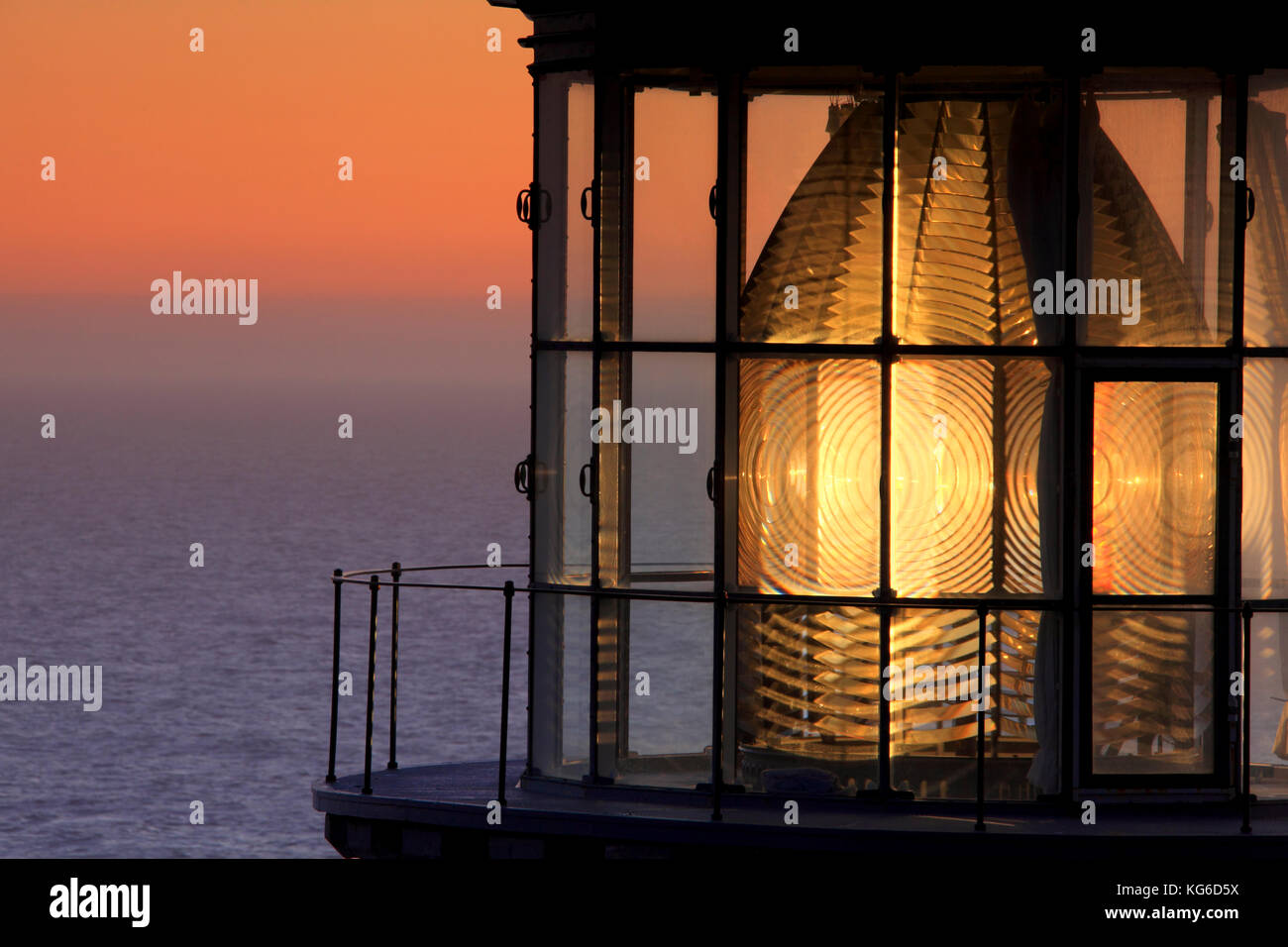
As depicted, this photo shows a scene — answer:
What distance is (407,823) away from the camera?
10.7 metres

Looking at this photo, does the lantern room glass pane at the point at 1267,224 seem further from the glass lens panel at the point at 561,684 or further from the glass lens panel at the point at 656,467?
the glass lens panel at the point at 561,684

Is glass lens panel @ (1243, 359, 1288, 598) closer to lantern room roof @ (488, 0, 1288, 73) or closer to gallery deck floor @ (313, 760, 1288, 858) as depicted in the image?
gallery deck floor @ (313, 760, 1288, 858)

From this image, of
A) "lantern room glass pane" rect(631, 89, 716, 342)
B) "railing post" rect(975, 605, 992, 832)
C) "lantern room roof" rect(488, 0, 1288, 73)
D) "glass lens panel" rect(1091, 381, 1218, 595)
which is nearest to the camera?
"railing post" rect(975, 605, 992, 832)

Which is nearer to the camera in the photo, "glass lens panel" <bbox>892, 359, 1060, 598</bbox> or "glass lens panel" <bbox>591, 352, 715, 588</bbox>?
"glass lens panel" <bbox>892, 359, 1060, 598</bbox>

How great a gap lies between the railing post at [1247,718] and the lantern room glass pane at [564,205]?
3139mm

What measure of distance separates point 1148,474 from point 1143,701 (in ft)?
3.21

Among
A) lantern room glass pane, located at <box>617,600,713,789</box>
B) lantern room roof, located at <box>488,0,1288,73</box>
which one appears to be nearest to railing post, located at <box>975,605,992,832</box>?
lantern room glass pane, located at <box>617,600,713,789</box>

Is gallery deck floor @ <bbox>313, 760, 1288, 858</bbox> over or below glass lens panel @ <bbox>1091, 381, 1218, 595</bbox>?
below

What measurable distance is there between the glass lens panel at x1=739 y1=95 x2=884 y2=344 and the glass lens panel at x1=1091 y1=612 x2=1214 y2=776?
5.52 ft

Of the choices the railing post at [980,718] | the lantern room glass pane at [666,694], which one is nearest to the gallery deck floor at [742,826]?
the railing post at [980,718]

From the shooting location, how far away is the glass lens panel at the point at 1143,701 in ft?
34.1

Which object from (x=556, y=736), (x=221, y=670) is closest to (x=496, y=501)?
(x=221, y=670)

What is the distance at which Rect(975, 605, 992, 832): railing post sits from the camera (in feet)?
32.2
